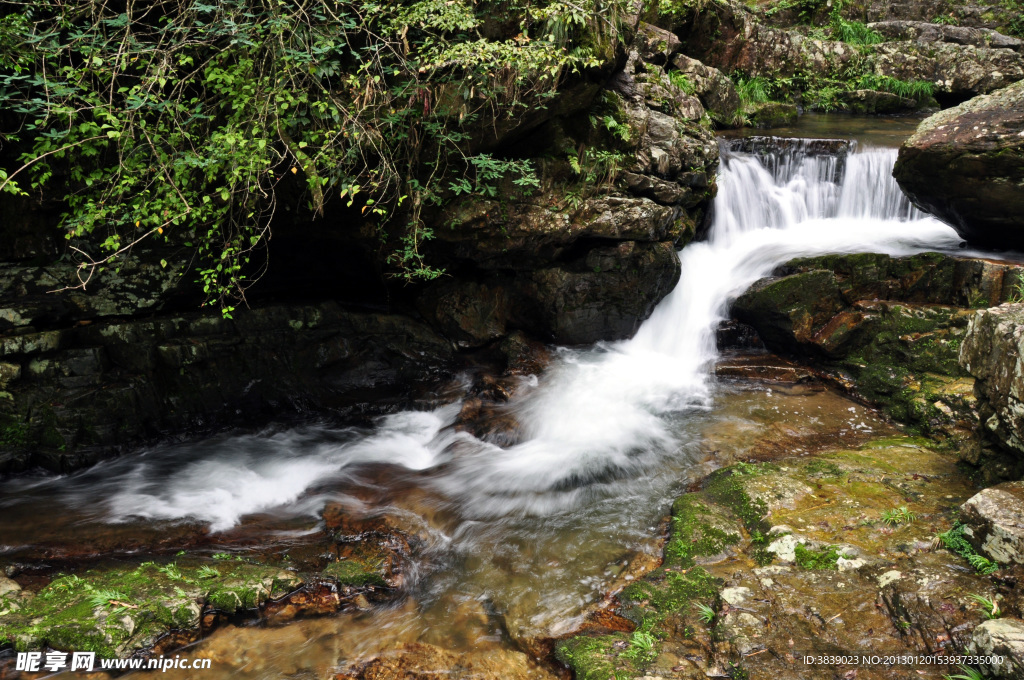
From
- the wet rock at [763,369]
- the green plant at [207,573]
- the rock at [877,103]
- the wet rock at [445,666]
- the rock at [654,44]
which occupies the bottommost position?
the wet rock at [445,666]

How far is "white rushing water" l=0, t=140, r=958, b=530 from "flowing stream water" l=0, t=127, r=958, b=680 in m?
0.02

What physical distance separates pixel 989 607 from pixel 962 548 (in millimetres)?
668

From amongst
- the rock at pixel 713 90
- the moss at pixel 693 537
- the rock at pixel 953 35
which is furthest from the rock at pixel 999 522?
the rock at pixel 953 35

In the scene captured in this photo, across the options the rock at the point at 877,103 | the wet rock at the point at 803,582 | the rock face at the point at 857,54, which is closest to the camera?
the wet rock at the point at 803,582

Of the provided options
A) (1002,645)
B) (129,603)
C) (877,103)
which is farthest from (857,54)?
(129,603)

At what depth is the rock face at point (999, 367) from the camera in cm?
402

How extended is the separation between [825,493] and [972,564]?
Answer: 1.14m

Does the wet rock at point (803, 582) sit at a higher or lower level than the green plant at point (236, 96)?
lower

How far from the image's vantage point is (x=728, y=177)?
29.6 ft

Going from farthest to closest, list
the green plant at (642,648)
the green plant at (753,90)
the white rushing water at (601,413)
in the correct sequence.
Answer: the green plant at (753,90)
the white rushing water at (601,413)
the green plant at (642,648)

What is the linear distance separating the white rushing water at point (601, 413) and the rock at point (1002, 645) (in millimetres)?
2924

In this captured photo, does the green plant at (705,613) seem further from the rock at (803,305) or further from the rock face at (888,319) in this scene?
the rock at (803,305)

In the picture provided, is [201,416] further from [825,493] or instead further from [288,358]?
[825,493]

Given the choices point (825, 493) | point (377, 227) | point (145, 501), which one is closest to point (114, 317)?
point (145, 501)
